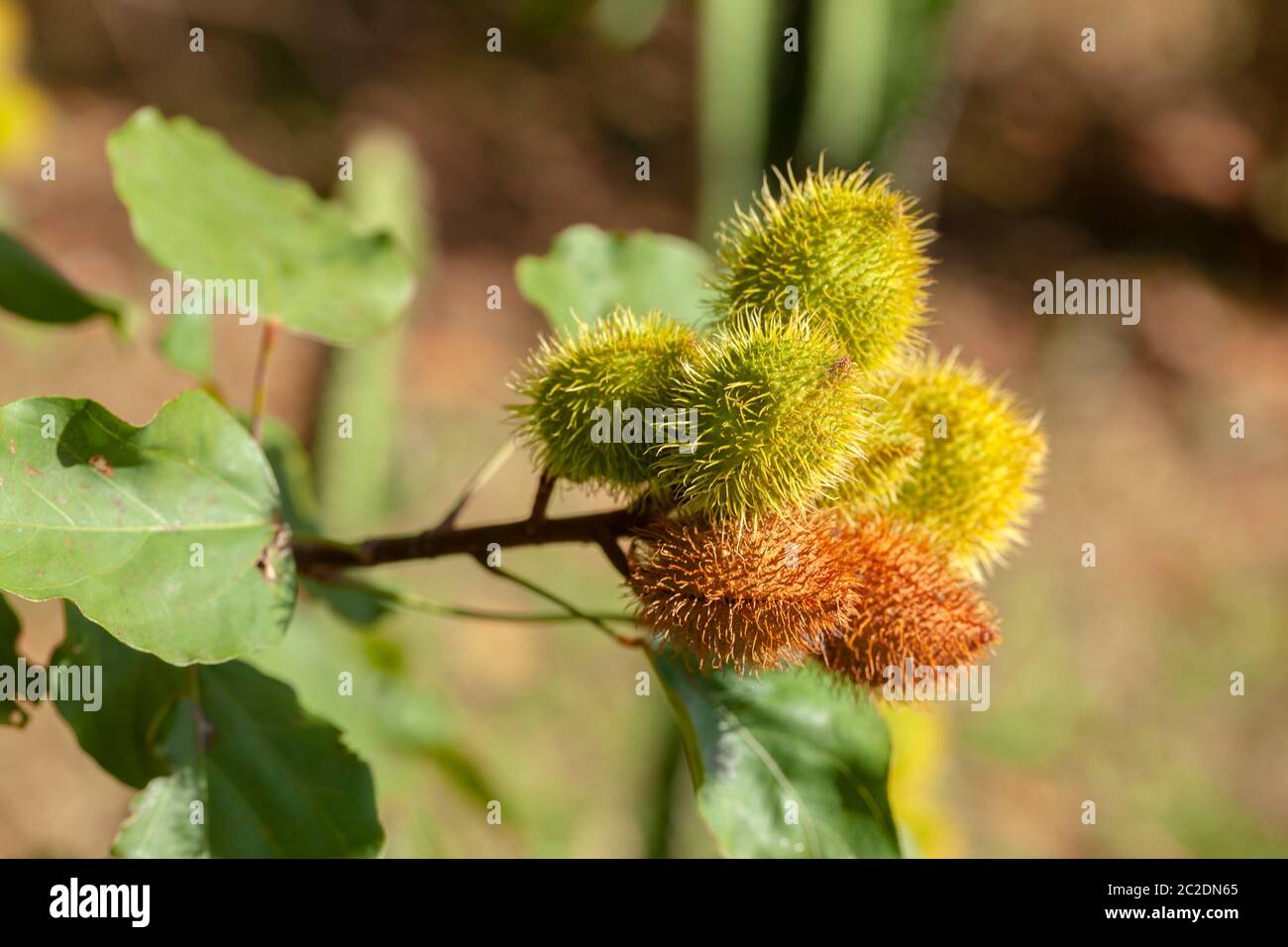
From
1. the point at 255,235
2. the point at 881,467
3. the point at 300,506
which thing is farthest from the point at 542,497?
the point at 300,506

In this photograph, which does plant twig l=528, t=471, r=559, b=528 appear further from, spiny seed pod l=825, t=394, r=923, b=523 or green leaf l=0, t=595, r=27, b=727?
green leaf l=0, t=595, r=27, b=727

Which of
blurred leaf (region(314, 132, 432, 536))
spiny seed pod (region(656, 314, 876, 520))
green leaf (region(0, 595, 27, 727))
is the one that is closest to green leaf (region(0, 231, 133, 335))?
green leaf (region(0, 595, 27, 727))

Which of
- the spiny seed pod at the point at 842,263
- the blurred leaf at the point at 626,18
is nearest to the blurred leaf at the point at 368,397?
the blurred leaf at the point at 626,18

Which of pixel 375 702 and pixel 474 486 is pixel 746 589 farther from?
pixel 375 702

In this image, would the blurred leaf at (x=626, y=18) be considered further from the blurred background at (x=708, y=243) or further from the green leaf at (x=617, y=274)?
the green leaf at (x=617, y=274)

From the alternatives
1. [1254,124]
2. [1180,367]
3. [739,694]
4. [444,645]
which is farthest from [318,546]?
[1254,124]

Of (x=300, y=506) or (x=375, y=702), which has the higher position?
(x=300, y=506)
